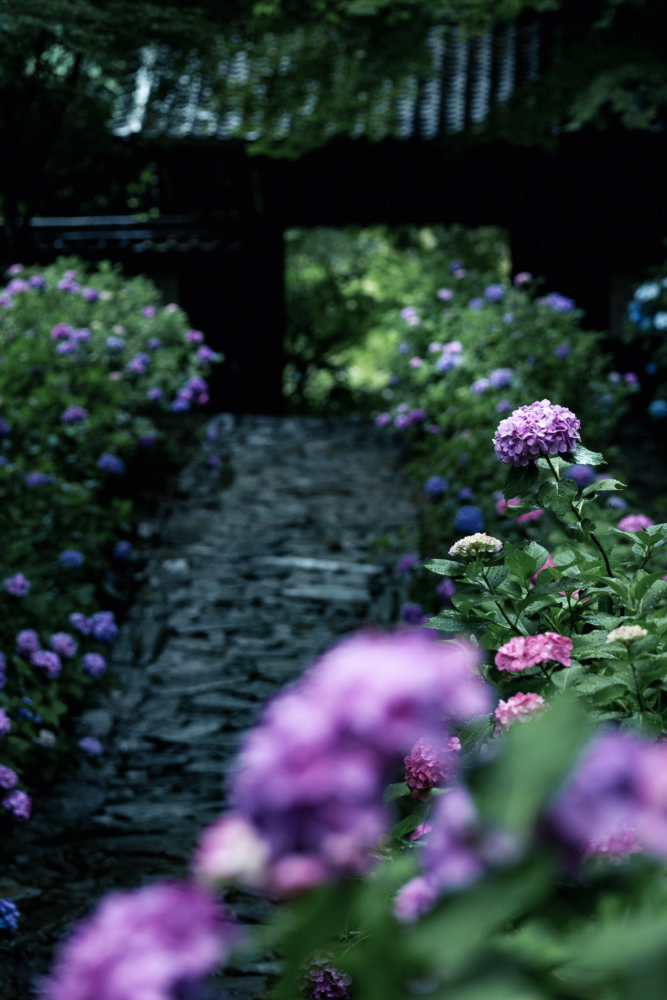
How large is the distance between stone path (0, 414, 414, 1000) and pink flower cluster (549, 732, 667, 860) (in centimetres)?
219

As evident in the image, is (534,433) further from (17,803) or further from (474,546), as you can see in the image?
(17,803)

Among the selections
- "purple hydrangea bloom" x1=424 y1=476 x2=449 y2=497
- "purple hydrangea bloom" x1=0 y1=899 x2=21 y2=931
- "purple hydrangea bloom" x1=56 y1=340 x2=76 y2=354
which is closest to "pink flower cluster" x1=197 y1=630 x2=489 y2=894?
"purple hydrangea bloom" x1=0 y1=899 x2=21 y2=931

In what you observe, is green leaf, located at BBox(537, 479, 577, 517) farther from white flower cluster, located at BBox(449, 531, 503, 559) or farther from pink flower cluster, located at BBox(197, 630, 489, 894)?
pink flower cluster, located at BBox(197, 630, 489, 894)

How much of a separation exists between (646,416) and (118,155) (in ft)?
25.9

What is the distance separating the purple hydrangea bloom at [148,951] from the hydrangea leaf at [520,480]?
4.34 feet

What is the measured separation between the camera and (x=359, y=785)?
1.66 feet

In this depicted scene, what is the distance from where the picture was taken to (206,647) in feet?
15.2

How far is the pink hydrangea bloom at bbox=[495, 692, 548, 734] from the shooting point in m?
1.23

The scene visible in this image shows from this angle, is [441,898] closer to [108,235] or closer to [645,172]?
[645,172]

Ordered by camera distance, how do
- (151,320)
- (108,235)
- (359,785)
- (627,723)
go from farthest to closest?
(108,235) → (151,320) → (627,723) → (359,785)

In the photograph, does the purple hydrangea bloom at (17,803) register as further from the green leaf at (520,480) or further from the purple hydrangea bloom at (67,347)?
Answer: the purple hydrangea bloom at (67,347)

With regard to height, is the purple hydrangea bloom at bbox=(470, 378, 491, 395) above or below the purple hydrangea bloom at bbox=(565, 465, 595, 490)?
above

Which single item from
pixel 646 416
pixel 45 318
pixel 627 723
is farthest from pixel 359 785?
pixel 646 416

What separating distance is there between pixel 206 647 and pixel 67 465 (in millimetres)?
1415
